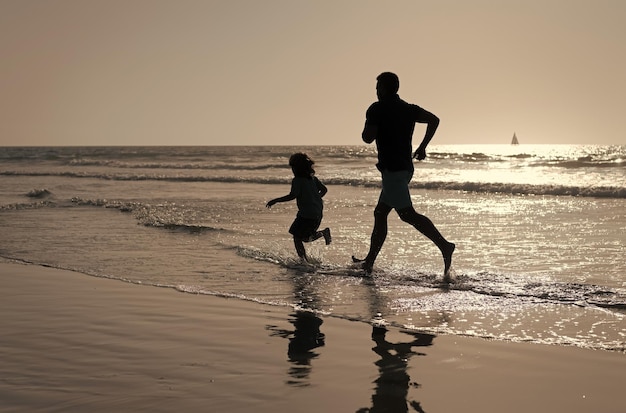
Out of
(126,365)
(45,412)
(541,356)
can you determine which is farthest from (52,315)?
(541,356)

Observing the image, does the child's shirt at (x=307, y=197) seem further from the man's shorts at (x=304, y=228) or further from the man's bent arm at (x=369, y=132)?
the man's bent arm at (x=369, y=132)

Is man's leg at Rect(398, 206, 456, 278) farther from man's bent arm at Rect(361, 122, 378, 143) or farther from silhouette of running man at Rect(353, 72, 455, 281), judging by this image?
man's bent arm at Rect(361, 122, 378, 143)

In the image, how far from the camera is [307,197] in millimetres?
8828

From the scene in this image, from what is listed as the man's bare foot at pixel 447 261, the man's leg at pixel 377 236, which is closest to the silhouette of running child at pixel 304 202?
the man's leg at pixel 377 236

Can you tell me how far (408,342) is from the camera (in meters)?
4.71

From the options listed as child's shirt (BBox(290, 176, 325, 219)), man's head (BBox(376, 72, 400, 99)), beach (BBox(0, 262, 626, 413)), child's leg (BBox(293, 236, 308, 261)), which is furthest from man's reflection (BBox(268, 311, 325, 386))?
child's shirt (BBox(290, 176, 325, 219))

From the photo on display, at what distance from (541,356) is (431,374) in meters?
0.79

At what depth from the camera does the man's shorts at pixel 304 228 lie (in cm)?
870

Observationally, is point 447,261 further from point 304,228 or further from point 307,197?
point 307,197

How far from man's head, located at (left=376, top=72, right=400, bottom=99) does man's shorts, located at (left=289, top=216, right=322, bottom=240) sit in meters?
2.08

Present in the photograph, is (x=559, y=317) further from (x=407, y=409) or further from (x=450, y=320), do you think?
(x=407, y=409)

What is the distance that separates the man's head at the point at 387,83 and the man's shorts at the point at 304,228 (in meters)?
2.08

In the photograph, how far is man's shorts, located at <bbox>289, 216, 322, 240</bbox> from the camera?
28.6 feet

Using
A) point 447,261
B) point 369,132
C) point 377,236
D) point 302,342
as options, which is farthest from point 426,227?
point 302,342
